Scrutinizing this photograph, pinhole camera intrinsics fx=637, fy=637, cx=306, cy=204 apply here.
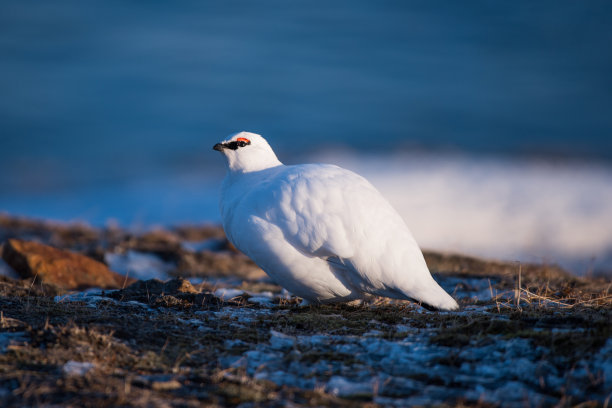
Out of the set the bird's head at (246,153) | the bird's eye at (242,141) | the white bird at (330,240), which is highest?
the bird's eye at (242,141)

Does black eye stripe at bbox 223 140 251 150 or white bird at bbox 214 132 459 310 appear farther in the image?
black eye stripe at bbox 223 140 251 150

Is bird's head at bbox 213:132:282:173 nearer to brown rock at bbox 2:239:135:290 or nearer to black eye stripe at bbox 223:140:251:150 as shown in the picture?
black eye stripe at bbox 223:140:251:150

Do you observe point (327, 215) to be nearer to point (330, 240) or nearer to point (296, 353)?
point (330, 240)

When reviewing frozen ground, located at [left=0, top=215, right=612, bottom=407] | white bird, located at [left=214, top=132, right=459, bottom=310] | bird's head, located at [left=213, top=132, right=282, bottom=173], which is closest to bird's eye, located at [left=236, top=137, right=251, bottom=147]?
bird's head, located at [left=213, top=132, right=282, bottom=173]

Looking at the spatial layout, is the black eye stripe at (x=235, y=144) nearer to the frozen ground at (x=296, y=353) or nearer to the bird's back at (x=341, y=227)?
the bird's back at (x=341, y=227)

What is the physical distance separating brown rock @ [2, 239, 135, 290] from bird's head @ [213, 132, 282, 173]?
2.18m

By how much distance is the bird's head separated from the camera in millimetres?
5867

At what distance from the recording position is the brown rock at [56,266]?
7.13m

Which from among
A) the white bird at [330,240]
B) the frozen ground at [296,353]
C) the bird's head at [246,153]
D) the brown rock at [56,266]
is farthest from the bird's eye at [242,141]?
the brown rock at [56,266]

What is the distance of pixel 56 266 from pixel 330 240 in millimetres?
3920

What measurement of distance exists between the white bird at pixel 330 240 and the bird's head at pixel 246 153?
2.41 ft

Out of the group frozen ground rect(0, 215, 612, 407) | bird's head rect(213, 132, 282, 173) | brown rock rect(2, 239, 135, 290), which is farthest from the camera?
brown rock rect(2, 239, 135, 290)

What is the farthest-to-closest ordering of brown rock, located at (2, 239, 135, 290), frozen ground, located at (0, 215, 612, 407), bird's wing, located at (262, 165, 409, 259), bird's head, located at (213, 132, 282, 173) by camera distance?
brown rock, located at (2, 239, 135, 290)
bird's head, located at (213, 132, 282, 173)
bird's wing, located at (262, 165, 409, 259)
frozen ground, located at (0, 215, 612, 407)

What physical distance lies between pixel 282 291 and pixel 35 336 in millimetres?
4080
